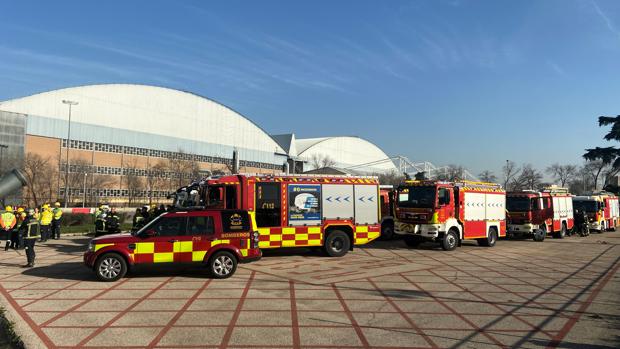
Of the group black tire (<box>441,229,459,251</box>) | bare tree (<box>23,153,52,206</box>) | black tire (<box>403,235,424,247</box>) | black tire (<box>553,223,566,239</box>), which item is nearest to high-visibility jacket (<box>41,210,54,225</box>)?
black tire (<box>403,235,424,247</box>)

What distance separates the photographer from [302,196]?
1452 cm

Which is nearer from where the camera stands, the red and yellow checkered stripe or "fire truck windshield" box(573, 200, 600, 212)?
the red and yellow checkered stripe

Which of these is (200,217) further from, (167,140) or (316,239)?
(167,140)

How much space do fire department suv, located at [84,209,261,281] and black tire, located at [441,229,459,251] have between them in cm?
887

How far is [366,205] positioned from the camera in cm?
1542

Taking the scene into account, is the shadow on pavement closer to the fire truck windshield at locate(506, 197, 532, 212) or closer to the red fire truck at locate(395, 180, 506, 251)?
the red fire truck at locate(395, 180, 506, 251)

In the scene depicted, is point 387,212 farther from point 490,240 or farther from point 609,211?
point 609,211

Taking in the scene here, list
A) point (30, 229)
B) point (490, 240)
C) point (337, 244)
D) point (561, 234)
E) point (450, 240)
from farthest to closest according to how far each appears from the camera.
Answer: point (561, 234)
point (490, 240)
point (450, 240)
point (337, 244)
point (30, 229)

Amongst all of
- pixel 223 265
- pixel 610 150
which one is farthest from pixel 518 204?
pixel 610 150

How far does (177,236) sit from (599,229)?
97.9ft

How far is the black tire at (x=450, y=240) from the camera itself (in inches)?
677

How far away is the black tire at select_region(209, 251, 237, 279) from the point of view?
35.5 ft

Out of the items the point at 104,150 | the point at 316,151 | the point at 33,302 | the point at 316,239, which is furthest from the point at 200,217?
the point at 316,151

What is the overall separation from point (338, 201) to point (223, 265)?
5316 millimetres
